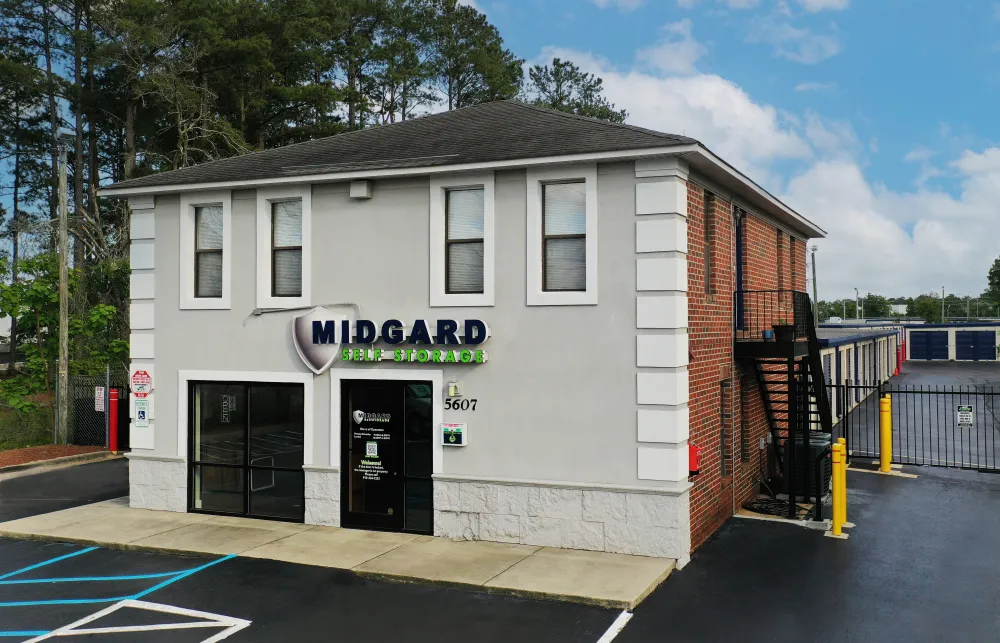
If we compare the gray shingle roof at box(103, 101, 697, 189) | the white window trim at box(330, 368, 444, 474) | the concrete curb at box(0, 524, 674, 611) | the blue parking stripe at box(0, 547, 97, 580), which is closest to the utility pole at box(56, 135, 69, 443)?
the gray shingle roof at box(103, 101, 697, 189)

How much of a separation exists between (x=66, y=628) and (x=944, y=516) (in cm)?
1317

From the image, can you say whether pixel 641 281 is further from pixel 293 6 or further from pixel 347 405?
pixel 293 6

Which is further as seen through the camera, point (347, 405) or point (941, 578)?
point (347, 405)

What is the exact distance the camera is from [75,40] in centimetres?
3597

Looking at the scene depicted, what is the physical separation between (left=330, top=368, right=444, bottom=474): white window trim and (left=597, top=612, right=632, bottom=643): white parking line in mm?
4184

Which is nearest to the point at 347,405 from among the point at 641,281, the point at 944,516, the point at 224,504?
the point at 224,504

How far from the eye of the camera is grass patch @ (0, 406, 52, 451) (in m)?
22.6

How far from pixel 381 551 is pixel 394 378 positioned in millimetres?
2647

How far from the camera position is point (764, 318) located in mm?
15961

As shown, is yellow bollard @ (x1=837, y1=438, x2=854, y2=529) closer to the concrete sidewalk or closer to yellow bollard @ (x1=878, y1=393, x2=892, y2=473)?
the concrete sidewalk

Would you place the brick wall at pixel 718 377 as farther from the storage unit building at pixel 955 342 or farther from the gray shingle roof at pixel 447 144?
the storage unit building at pixel 955 342

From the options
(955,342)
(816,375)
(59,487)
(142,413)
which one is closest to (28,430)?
(59,487)

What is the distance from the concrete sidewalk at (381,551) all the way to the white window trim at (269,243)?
12.1 feet

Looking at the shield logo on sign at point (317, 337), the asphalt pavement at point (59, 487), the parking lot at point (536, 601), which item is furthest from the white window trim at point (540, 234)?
the asphalt pavement at point (59, 487)
